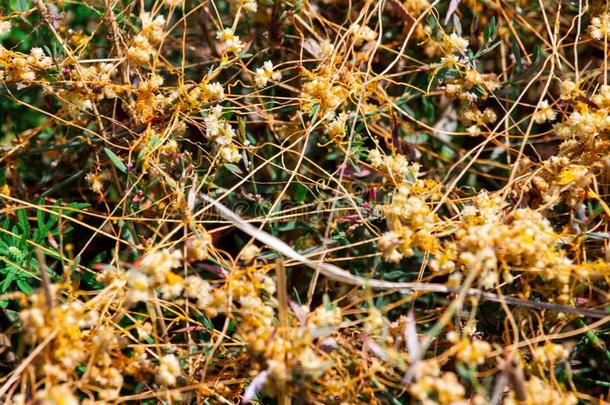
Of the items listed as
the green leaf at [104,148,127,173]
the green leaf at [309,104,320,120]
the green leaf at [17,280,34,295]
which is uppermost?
the green leaf at [309,104,320,120]

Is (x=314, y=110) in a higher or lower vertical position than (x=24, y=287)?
higher

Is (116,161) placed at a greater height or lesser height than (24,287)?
greater

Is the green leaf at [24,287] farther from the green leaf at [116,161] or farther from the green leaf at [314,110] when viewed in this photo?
the green leaf at [314,110]

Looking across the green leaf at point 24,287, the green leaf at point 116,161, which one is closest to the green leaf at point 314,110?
the green leaf at point 116,161

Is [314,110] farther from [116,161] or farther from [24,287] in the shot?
[24,287]

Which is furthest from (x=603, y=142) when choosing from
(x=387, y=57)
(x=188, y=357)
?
(x=188, y=357)

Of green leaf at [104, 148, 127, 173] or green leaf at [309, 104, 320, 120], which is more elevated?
green leaf at [309, 104, 320, 120]

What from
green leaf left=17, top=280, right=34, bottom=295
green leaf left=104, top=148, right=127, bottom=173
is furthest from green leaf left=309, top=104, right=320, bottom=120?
green leaf left=17, top=280, right=34, bottom=295

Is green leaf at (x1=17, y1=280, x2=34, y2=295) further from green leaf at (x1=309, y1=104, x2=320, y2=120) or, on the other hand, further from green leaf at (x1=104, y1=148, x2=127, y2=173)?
green leaf at (x1=309, y1=104, x2=320, y2=120)

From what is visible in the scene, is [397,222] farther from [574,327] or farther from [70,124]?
[70,124]

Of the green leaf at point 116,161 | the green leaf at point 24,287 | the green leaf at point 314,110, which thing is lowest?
the green leaf at point 24,287

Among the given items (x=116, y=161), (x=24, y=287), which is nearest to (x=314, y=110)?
(x=116, y=161)
